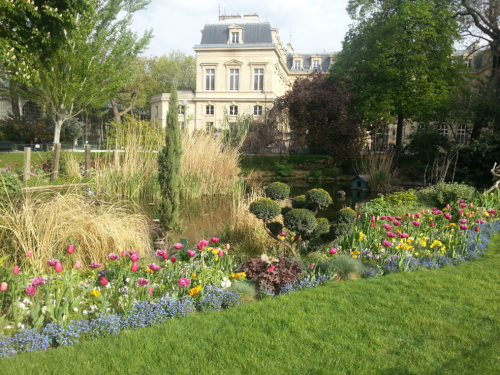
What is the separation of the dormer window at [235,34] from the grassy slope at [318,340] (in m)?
39.1

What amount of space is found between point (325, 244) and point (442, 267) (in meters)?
1.37

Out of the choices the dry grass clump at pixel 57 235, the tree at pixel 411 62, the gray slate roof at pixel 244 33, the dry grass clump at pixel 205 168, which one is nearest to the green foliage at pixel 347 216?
the dry grass clump at pixel 57 235

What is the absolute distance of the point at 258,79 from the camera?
132ft

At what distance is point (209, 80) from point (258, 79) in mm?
4936

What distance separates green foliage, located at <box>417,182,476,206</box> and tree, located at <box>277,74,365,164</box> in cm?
1144

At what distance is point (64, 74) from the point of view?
49.9 feet

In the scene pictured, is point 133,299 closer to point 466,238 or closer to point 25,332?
point 25,332

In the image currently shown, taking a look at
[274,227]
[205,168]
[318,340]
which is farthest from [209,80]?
[318,340]

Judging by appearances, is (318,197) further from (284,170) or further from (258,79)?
(258,79)

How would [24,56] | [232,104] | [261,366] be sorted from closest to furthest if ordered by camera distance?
1. [261,366]
2. [24,56]
3. [232,104]

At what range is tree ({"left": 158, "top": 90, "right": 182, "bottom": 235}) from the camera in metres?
5.67

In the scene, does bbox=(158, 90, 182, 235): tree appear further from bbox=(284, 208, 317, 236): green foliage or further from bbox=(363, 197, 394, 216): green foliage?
bbox=(363, 197, 394, 216): green foliage

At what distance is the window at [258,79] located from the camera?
39969 millimetres

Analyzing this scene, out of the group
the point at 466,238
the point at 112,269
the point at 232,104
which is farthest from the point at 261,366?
the point at 232,104
